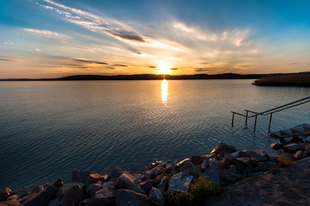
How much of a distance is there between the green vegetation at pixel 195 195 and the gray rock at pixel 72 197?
297 cm

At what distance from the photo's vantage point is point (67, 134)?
14.9m

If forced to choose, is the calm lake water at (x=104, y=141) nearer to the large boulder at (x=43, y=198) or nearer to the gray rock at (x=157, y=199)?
the large boulder at (x=43, y=198)

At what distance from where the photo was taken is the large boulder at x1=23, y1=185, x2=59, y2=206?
5.36 meters

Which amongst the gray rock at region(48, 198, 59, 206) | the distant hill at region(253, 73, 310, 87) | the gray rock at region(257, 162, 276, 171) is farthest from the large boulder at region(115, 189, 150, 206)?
the distant hill at region(253, 73, 310, 87)

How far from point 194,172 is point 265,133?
475 inches

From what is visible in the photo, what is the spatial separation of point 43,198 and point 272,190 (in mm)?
7494

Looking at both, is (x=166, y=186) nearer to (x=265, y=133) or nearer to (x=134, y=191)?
(x=134, y=191)

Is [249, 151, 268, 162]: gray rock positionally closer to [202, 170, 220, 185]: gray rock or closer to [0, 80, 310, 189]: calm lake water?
[202, 170, 220, 185]: gray rock

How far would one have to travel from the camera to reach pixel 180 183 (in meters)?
5.39

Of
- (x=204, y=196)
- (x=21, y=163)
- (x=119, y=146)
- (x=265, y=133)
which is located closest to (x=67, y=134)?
(x=21, y=163)

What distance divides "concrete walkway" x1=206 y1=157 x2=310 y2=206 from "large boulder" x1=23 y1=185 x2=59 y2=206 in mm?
5327

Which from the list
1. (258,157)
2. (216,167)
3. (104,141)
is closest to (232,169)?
(216,167)

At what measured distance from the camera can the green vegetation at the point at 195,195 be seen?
4.59 metres

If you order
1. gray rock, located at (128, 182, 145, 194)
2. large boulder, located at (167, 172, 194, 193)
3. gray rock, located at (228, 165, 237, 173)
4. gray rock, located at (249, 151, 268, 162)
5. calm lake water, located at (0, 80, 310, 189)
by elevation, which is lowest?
calm lake water, located at (0, 80, 310, 189)
